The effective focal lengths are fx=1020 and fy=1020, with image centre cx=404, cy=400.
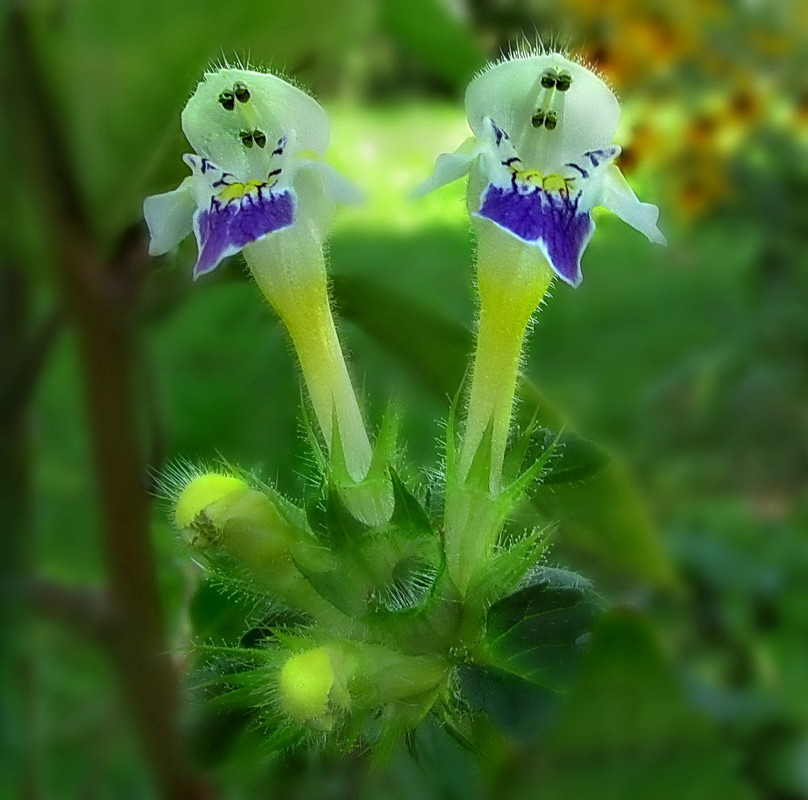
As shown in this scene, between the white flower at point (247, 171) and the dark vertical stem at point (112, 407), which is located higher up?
the dark vertical stem at point (112, 407)

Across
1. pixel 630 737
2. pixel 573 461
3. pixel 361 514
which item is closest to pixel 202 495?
pixel 361 514

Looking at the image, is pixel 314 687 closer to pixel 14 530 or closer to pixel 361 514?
pixel 361 514

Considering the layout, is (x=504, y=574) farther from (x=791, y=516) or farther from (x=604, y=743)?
(x=791, y=516)

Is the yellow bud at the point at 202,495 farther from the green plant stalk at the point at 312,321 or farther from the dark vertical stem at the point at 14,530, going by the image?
the dark vertical stem at the point at 14,530

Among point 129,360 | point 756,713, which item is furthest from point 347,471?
point 756,713

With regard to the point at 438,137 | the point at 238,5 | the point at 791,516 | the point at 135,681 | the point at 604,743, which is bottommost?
the point at 604,743

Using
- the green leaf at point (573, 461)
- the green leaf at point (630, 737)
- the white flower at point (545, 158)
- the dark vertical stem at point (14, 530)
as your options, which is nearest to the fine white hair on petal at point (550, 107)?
the white flower at point (545, 158)

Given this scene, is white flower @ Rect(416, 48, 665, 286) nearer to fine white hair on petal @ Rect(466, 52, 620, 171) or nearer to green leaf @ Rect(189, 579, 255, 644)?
fine white hair on petal @ Rect(466, 52, 620, 171)

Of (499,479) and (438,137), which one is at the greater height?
(438,137)
